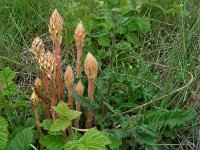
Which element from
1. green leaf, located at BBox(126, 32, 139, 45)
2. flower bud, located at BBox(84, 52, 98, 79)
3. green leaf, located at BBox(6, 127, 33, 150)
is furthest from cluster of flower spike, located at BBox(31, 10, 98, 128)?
green leaf, located at BBox(126, 32, 139, 45)

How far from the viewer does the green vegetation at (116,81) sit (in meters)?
1.35

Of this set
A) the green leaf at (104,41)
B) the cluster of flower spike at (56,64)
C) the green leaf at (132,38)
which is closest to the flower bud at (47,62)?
the cluster of flower spike at (56,64)

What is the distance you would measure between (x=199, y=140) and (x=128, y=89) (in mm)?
346

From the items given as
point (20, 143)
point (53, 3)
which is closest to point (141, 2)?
point (53, 3)

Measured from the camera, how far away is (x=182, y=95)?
1650 mm

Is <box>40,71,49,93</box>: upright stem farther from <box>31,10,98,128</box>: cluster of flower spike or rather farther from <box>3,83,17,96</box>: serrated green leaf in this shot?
<box>3,83,17,96</box>: serrated green leaf

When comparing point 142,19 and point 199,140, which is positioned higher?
point 142,19

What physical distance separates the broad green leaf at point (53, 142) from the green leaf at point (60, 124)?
100 millimetres

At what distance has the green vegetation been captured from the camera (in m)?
1.35

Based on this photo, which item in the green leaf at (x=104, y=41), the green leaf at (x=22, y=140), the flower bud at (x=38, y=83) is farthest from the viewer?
the green leaf at (x=104, y=41)

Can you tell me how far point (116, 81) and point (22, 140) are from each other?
0.43 meters

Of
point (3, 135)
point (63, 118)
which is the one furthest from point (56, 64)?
point (3, 135)

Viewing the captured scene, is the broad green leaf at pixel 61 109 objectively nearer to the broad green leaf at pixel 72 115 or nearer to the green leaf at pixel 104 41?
the broad green leaf at pixel 72 115

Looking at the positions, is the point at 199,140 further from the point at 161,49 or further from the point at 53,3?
the point at 53,3
